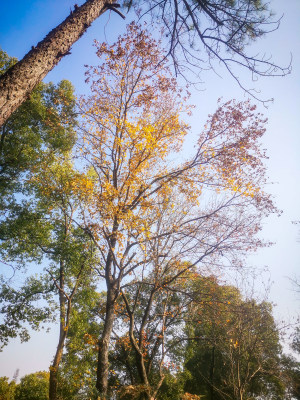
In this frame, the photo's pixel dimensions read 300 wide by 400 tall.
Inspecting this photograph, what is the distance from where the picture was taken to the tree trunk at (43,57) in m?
2.44

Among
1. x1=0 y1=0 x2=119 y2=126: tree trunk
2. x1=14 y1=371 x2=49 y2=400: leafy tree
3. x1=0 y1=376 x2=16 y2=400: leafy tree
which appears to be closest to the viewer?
x1=0 y1=0 x2=119 y2=126: tree trunk

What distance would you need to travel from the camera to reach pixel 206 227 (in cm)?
724

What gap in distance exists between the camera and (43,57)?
2.89 metres

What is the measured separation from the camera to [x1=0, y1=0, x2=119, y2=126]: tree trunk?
2.44 m

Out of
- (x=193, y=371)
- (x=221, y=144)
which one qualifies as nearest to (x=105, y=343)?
(x=221, y=144)

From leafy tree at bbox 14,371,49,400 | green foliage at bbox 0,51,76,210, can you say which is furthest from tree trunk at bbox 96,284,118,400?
leafy tree at bbox 14,371,49,400

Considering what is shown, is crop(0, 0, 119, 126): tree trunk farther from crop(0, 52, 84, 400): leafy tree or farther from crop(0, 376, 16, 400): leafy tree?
crop(0, 376, 16, 400): leafy tree

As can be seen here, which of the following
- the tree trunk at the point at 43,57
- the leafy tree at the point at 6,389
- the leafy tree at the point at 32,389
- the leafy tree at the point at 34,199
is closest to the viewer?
the tree trunk at the point at 43,57

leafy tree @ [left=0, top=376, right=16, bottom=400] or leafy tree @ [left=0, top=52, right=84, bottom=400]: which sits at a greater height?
leafy tree @ [left=0, top=52, right=84, bottom=400]

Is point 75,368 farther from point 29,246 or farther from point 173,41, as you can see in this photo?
point 173,41

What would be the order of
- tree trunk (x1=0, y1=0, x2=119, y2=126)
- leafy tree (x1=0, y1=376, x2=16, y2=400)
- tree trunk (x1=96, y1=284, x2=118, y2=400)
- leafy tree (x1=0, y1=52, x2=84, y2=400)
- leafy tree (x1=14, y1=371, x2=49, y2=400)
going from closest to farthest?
1. tree trunk (x1=0, y1=0, x2=119, y2=126)
2. tree trunk (x1=96, y1=284, x2=118, y2=400)
3. leafy tree (x1=0, y1=52, x2=84, y2=400)
4. leafy tree (x1=0, y1=376, x2=16, y2=400)
5. leafy tree (x1=14, y1=371, x2=49, y2=400)

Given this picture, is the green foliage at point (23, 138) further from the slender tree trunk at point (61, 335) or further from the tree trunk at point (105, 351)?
the tree trunk at point (105, 351)

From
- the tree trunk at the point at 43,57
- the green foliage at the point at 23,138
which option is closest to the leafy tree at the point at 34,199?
the green foliage at the point at 23,138

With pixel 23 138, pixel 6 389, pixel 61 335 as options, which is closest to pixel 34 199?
pixel 23 138
